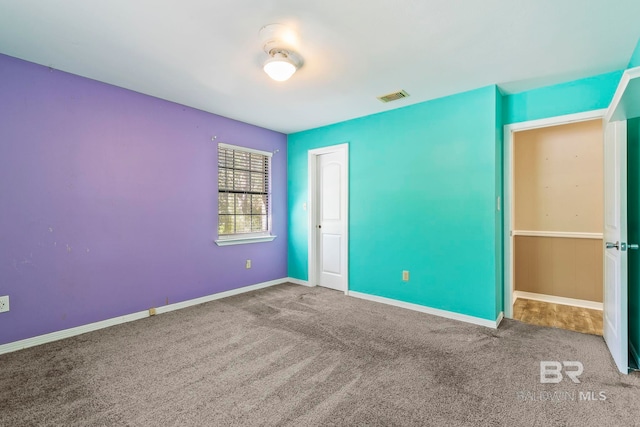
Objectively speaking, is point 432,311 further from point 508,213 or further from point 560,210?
point 560,210

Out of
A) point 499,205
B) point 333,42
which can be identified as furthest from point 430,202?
point 333,42

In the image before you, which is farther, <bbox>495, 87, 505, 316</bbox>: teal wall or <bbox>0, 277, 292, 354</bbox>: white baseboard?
<bbox>495, 87, 505, 316</bbox>: teal wall

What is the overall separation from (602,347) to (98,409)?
12.8 feet

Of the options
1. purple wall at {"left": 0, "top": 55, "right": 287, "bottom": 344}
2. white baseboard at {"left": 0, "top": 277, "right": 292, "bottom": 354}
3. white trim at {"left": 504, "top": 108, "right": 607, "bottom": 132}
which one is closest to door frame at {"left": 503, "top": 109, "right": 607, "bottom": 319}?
white trim at {"left": 504, "top": 108, "right": 607, "bottom": 132}

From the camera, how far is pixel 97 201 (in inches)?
118

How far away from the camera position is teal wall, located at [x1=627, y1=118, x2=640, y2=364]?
2324 mm

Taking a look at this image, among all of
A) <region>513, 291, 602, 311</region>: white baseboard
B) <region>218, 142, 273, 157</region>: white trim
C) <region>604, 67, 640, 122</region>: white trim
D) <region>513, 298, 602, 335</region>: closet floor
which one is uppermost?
<region>218, 142, 273, 157</region>: white trim

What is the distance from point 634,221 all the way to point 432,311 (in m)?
1.96

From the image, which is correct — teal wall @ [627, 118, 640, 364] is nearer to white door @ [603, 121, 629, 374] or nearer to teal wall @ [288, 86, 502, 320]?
white door @ [603, 121, 629, 374]

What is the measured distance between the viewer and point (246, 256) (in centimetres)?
439

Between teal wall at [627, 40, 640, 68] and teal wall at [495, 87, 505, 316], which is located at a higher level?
teal wall at [627, 40, 640, 68]

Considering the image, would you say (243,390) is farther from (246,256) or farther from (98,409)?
(246,256)

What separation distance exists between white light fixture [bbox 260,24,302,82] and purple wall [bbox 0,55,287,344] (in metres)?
1.82

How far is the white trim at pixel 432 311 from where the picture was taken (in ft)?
10.0
